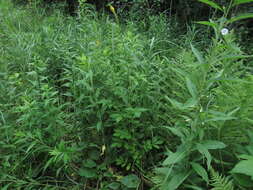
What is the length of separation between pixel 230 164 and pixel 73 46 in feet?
5.89

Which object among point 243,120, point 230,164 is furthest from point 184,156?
point 243,120

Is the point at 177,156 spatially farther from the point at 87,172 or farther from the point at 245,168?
the point at 87,172

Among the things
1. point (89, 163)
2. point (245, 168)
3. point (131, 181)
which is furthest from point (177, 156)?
point (89, 163)

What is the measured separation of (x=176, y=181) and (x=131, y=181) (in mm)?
402

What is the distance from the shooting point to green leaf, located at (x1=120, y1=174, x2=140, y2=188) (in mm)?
1386

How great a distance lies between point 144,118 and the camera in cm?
154

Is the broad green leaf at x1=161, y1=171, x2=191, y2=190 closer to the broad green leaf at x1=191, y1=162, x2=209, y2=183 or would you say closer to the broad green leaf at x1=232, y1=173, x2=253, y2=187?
the broad green leaf at x1=191, y1=162, x2=209, y2=183

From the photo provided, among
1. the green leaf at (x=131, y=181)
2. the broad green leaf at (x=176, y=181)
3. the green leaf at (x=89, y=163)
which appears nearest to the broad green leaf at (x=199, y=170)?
the broad green leaf at (x=176, y=181)

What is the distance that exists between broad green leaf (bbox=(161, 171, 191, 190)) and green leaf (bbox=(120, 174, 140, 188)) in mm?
313

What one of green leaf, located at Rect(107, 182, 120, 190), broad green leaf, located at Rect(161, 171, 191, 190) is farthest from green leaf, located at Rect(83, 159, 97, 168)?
broad green leaf, located at Rect(161, 171, 191, 190)

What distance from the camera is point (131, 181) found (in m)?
1.41

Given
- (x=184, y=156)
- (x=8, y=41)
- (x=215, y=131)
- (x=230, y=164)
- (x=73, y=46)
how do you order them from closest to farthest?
1. (x=184, y=156)
2. (x=230, y=164)
3. (x=215, y=131)
4. (x=73, y=46)
5. (x=8, y=41)

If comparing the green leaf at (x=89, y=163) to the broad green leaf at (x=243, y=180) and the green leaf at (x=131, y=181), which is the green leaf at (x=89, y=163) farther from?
the broad green leaf at (x=243, y=180)

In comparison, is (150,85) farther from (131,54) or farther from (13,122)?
(13,122)
